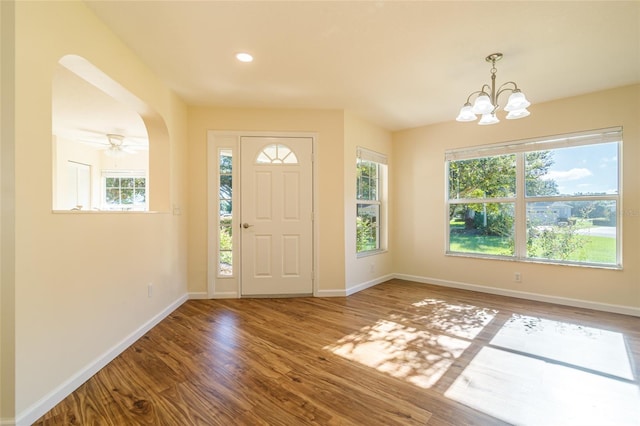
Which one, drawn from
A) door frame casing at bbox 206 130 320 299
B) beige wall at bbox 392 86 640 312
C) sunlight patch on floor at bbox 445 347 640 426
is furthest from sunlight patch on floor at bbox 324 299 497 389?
door frame casing at bbox 206 130 320 299

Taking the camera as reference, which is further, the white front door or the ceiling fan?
the ceiling fan

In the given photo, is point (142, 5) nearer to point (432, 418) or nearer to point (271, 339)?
point (271, 339)

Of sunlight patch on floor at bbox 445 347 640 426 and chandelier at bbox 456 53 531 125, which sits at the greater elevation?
chandelier at bbox 456 53 531 125

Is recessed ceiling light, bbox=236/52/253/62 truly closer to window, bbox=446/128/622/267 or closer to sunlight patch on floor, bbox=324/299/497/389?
sunlight patch on floor, bbox=324/299/497/389

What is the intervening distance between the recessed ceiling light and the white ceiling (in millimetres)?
57

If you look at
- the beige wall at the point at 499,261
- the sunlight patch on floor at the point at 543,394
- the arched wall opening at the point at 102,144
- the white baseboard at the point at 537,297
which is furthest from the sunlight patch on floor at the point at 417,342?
the arched wall opening at the point at 102,144

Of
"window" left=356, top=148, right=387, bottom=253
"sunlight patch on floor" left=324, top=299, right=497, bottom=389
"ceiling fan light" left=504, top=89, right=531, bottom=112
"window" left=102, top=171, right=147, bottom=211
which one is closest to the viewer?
"sunlight patch on floor" left=324, top=299, right=497, bottom=389

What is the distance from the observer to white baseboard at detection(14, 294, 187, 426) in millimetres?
1522

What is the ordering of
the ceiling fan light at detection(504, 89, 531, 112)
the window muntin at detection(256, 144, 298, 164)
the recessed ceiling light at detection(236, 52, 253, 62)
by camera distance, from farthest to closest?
the window muntin at detection(256, 144, 298, 164) → the recessed ceiling light at detection(236, 52, 253, 62) → the ceiling fan light at detection(504, 89, 531, 112)

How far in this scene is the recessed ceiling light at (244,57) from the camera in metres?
2.46

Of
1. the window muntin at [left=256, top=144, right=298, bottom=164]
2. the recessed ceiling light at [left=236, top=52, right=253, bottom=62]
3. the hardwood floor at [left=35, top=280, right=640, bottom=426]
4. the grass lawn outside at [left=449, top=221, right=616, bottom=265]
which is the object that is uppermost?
the recessed ceiling light at [left=236, top=52, right=253, bottom=62]

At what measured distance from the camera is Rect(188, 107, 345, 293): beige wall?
364 centimetres

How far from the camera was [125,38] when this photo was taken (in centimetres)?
223

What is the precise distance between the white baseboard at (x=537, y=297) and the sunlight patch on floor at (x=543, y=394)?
5.95 ft
